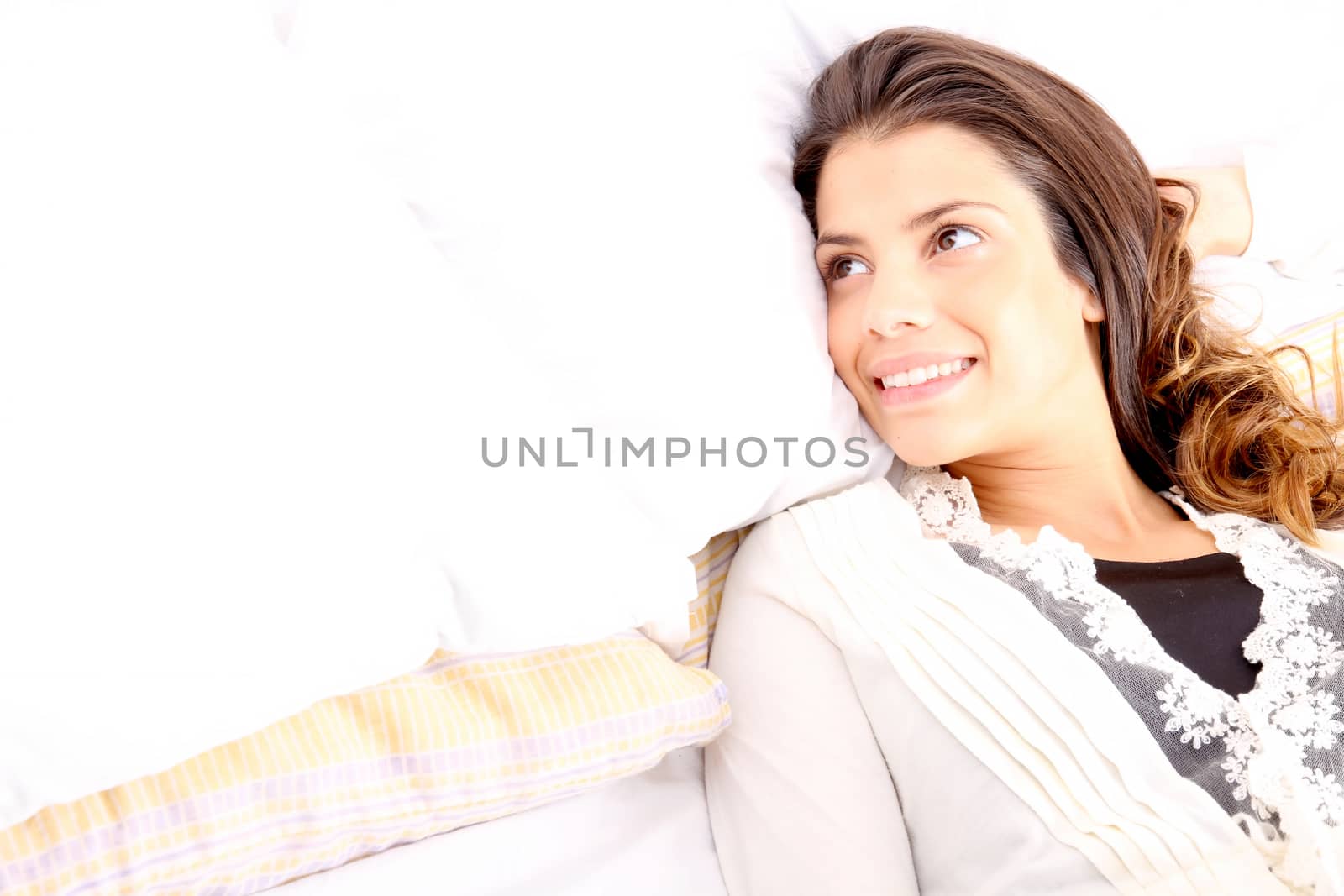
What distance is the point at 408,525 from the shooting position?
925 mm

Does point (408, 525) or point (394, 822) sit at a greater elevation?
point (408, 525)

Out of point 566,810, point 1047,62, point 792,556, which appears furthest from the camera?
point 1047,62

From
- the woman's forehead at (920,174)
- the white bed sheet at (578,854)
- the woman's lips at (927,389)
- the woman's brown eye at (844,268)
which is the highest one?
the woman's forehead at (920,174)

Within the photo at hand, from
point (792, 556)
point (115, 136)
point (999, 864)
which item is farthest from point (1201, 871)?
point (115, 136)

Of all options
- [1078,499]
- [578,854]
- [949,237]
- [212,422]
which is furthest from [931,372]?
[212,422]

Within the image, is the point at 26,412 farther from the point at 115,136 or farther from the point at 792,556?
the point at 792,556

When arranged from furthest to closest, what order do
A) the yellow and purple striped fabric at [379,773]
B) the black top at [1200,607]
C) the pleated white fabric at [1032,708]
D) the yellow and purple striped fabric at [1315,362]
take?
the yellow and purple striped fabric at [1315,362] → the black top at [1200,607] → the pleated white fabric at [1032,708] → the yellow and purple striped fabric at [379,773]

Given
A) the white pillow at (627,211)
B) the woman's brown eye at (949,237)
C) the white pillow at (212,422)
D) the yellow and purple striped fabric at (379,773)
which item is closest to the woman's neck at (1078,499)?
the white pillow at (627,211)

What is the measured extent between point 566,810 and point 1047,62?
1455mm

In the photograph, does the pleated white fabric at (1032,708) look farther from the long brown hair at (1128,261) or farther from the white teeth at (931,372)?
the long brown hair at (1128,261)

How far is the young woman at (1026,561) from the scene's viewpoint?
3.67 feet

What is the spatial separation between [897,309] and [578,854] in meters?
0.76

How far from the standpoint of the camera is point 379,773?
1019 millimetres

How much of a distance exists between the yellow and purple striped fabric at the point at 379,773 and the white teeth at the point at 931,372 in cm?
46
